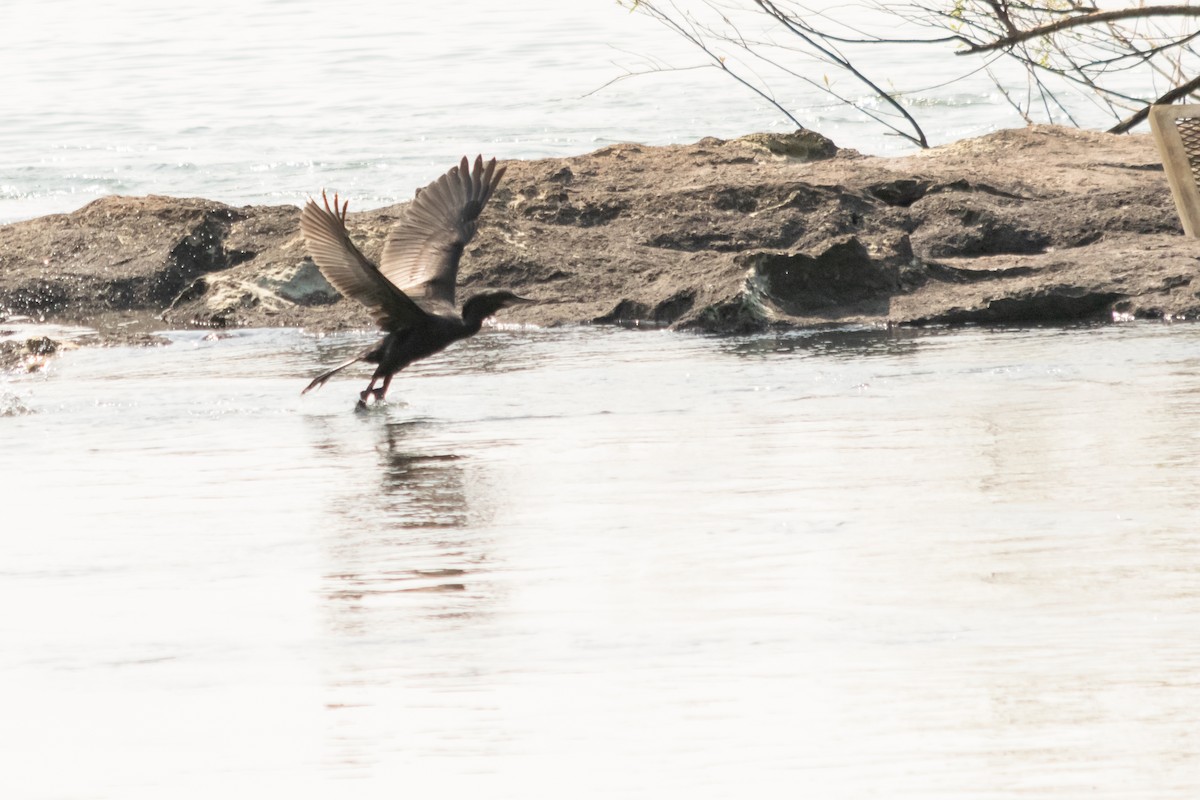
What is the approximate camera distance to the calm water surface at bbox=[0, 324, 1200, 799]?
135 inches

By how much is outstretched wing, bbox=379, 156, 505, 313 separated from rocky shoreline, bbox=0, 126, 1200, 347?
3.52 ft

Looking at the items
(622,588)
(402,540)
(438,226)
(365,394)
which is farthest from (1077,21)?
(622,588)

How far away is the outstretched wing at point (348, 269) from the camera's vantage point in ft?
25.0

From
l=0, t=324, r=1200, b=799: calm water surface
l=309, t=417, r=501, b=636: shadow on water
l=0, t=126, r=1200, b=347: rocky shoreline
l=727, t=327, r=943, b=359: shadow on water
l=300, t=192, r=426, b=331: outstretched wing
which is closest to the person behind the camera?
l=0, t=324, r=1200, b=799: calm water surface

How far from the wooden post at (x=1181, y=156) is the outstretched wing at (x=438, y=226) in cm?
396

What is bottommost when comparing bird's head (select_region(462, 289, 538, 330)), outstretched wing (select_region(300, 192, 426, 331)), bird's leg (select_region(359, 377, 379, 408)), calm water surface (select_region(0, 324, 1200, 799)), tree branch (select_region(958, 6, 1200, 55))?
calm water surface (select_region(0, 324, 1200, 799))

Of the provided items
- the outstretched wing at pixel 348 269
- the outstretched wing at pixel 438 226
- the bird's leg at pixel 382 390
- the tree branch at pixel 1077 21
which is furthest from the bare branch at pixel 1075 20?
the bird's leg at pixel 382 390

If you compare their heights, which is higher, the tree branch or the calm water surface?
the tree branch

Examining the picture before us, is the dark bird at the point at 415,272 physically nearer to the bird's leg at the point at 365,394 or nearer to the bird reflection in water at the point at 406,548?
the bird's leg at the point at 365,394

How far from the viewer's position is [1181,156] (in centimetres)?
1063

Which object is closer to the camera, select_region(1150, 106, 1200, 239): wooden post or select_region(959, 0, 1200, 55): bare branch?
select_region(1150, 106, 1200, 239): wooden post

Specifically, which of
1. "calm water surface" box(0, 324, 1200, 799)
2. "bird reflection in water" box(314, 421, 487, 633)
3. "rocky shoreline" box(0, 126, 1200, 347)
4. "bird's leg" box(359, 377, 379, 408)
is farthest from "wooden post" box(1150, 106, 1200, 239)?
"bird reflection in water" box(314, 421, 487, 633)

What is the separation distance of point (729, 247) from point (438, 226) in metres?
2.31

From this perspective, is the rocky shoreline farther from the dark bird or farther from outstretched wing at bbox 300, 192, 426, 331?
outstretched wing at bbox 300, 192, 426, 331
